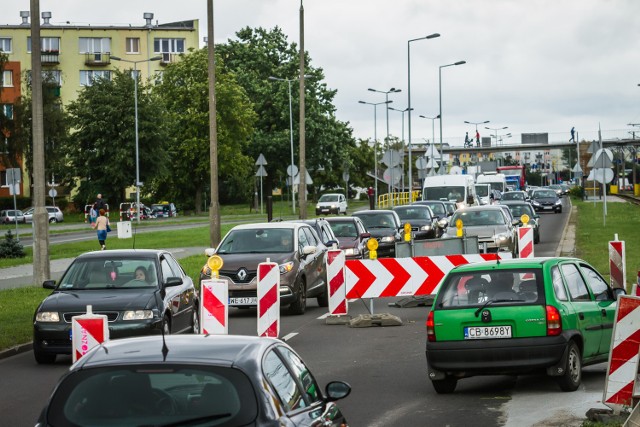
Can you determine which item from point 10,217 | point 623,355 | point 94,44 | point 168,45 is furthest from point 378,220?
point 168,45

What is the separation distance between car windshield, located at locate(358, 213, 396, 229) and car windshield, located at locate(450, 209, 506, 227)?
218cm

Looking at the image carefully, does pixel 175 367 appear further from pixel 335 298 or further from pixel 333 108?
pixel 333 108

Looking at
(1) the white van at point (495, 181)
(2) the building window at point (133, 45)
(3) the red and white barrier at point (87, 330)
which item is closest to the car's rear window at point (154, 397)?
(3) the red and white barrier at point (87, 330)

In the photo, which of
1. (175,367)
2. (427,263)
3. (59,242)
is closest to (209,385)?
(175,367)

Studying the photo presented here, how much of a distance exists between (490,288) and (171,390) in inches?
311

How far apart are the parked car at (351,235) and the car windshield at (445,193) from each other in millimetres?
23925

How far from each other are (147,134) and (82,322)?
79.8 metres

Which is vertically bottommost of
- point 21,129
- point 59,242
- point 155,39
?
point 59,242

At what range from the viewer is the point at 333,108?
108m

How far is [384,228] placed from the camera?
4081 centimetres

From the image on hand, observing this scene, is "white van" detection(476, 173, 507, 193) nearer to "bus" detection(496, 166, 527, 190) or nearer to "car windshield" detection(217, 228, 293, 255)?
"bus" detection(496, 166, 527, 190)

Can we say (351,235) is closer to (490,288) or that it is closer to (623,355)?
(490,288)

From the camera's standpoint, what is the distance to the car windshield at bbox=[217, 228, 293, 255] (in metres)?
24.8

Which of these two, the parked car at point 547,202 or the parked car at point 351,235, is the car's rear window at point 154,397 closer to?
the parked car at point 351,235
